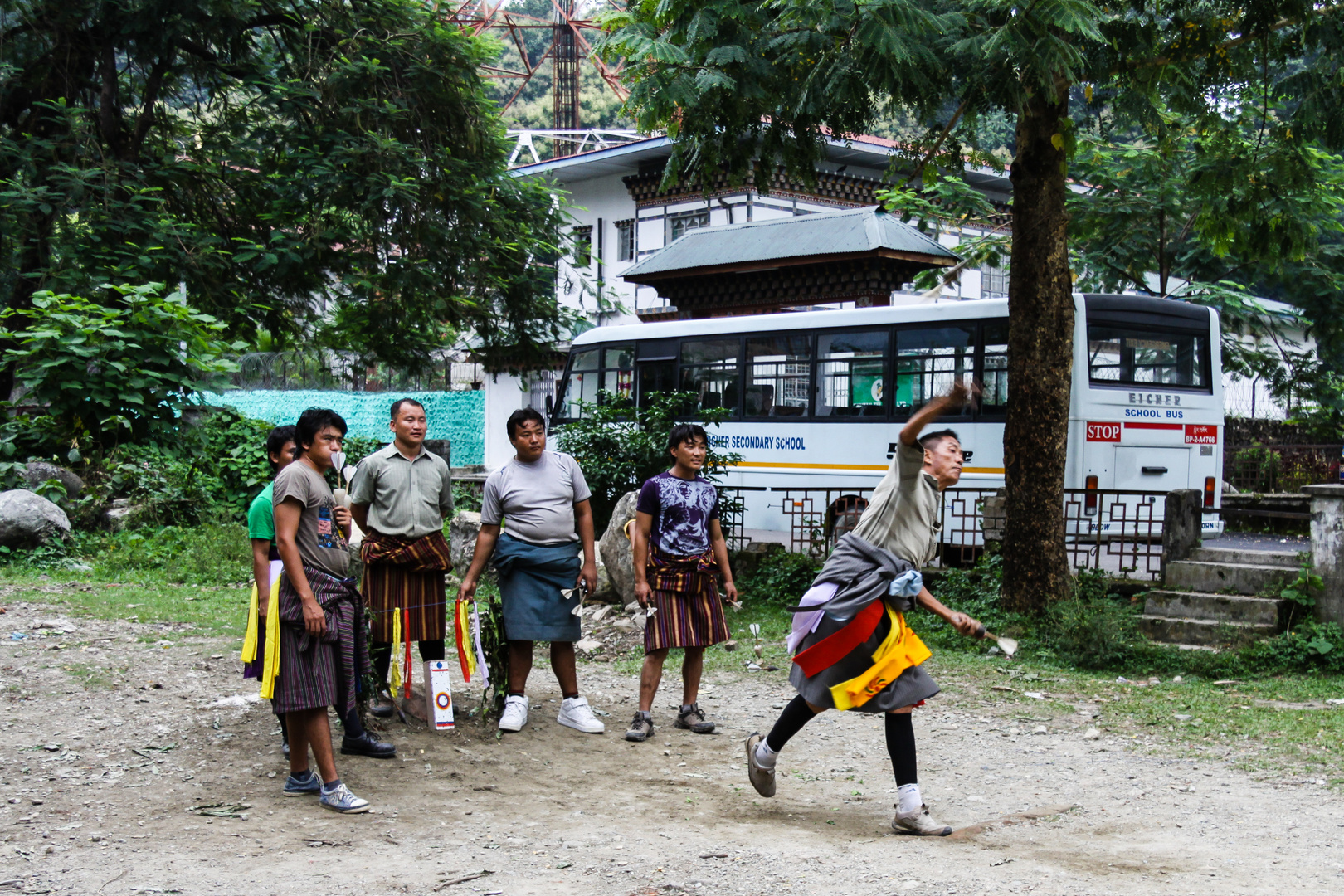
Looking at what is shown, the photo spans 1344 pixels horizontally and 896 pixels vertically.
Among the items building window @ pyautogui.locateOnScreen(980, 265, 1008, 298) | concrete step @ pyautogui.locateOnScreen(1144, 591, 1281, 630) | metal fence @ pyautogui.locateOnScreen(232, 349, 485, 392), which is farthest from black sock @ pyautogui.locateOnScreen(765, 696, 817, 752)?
building window @ pyautogui.locateOnScreen(980, 265, 1008, 298)

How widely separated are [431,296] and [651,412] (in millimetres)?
5044

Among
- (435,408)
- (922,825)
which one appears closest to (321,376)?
(435,408)

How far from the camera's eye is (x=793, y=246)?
22.4 metres

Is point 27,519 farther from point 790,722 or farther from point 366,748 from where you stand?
point 790,722

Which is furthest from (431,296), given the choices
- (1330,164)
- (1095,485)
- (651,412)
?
(1330,164)

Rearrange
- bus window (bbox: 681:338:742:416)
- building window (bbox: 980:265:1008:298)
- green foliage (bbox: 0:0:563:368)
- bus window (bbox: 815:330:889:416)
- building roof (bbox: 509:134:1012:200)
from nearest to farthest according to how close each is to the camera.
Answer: bus window (bbox: 815:330:889:416), green foliage (bbox: 0:0:563:368), bus window (bbox: 681:338:742:416), building roof (bbox: 509:134:1012:200), building window (bbox: 980:265:1008:298)

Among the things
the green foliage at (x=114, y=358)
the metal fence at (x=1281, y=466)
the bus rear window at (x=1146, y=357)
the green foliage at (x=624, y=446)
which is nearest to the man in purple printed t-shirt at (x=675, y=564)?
the green foliage at (x=624, y=446)

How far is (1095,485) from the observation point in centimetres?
1262

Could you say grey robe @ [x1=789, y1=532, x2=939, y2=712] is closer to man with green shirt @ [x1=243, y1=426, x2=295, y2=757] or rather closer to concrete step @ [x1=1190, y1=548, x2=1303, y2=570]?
man with green shirt @ [x1=243, y1=426, x2=295, y2=757]

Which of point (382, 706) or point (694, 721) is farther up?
point (382, 706)

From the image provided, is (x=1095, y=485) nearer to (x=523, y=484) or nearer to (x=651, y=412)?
(x=651, y=412)

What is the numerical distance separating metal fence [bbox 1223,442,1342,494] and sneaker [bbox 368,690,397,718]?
1506 cm

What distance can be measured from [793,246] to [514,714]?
1695cm

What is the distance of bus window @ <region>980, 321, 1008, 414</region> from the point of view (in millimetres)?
13156
